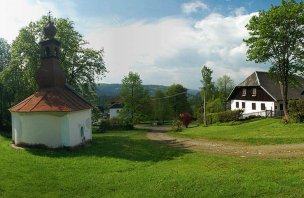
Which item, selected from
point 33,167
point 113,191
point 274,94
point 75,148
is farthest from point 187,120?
point 113,191

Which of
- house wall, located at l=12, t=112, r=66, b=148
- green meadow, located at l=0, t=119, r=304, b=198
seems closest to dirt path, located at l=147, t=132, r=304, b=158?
green meadow, located at l=0, t=119, r=304, b=198

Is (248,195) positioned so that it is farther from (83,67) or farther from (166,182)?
(83,67)

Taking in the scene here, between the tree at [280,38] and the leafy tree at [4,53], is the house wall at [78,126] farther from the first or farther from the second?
the leafy tree at [4,53]

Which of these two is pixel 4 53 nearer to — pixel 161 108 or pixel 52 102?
pixel 52 102

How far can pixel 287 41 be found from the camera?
36062 mm

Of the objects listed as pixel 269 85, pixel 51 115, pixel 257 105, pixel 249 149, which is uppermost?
pixel 269 85

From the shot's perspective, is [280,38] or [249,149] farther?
[280,38]

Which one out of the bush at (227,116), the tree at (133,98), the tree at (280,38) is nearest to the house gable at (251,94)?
the bush at (227,116)

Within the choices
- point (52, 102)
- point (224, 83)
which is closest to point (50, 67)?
point (52, 102)

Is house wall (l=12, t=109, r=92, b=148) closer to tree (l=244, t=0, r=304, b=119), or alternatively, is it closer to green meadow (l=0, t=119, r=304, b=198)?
green meadow (l=0, t=119, r=304, b=198)

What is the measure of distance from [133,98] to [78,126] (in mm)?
45101

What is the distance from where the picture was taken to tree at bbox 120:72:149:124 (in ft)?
238

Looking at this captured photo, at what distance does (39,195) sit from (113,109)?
95617mm

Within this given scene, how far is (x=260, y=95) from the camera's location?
169ft
